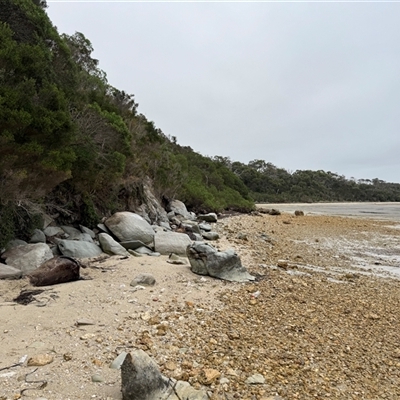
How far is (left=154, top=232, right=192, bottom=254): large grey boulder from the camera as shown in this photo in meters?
8.62

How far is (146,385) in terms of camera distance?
2.61 m

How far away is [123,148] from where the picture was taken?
428 inches

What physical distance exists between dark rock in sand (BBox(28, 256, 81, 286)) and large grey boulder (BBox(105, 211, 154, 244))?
3.39 meters

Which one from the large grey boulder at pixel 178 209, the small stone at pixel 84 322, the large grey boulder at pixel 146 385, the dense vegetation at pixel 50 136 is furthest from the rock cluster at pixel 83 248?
the large grey boulder at pixel 178 209

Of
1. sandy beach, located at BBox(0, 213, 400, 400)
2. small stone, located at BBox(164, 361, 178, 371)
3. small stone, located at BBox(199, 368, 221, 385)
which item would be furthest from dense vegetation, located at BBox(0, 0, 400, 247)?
small stone, located at BBox(199, 368, 221, 385)

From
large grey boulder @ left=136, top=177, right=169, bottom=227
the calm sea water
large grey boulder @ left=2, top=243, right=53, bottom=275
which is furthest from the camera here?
the calm sea water

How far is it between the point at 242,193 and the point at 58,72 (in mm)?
32084

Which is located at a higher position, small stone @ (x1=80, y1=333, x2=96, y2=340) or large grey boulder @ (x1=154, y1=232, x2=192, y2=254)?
large grey boulder @ (x1=154, y1=232, x2=192, y2=254)

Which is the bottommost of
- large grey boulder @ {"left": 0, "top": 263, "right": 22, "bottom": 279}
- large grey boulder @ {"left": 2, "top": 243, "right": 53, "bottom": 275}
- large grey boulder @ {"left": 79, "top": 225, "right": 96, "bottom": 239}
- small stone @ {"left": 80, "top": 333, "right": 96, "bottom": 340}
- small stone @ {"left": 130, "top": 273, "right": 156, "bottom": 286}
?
small stone @ {"left": 80, "top": 333, "right": 96, "bottom": 340}

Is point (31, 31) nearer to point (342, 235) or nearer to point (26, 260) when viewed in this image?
point (26, 260)

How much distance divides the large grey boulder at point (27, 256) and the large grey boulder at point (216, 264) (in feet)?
9.36

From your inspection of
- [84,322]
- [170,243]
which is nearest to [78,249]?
[170,243]

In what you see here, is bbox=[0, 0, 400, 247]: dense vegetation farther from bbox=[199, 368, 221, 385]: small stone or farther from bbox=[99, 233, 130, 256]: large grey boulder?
bbox=[199, 368, 221, 385]: small stone

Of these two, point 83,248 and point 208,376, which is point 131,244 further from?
point 208,376
